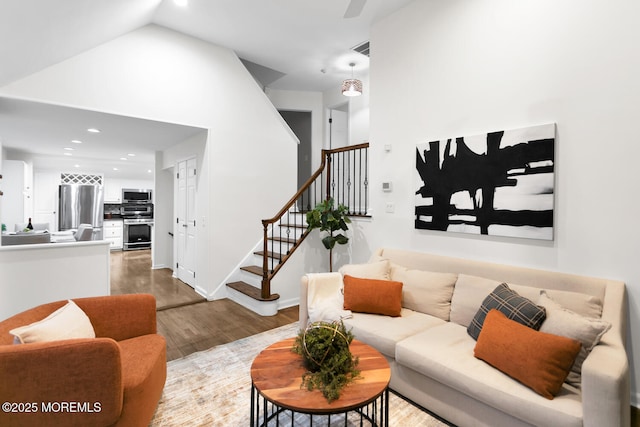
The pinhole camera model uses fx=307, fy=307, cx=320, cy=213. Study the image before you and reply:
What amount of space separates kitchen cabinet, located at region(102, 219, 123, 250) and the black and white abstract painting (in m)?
9.01

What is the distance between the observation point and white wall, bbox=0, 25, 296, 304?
348cm

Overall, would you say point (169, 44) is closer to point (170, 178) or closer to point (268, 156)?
point (268, 156)

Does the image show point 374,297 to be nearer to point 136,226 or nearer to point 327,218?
point 327,218

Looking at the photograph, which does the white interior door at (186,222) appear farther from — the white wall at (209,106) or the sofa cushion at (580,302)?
the sofa cushion at (580,302)

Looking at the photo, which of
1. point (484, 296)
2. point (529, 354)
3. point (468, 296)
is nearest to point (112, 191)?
point (468, 296)

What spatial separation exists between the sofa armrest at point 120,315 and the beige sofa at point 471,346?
132cm

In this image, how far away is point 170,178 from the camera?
6.57 metres

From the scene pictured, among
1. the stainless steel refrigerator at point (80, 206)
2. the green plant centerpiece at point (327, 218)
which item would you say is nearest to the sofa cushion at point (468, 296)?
the green plant centerpiece at point (327, 218)

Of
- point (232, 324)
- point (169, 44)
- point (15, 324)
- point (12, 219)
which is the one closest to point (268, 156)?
point (169, 44)

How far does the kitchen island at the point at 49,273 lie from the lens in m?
2.97

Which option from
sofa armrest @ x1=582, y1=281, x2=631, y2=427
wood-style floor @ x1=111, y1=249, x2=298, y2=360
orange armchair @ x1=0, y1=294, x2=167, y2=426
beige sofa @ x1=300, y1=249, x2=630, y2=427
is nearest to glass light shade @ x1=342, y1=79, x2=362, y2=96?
beige sofa @ x1=300, y1=249, x2=630, y2=427

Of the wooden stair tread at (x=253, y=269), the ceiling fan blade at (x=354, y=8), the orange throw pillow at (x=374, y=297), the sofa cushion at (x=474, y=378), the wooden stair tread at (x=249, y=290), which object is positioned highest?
the ceiling fan blade at (x=354, y=8)

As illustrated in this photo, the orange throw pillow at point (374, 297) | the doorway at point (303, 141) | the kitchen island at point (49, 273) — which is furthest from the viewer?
the doorway at point (303, 141)

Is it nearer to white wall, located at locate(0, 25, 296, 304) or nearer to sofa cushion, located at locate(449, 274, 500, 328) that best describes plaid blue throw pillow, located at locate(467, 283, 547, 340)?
sofa cushion, located at locate(449, 274, 500, 328)
